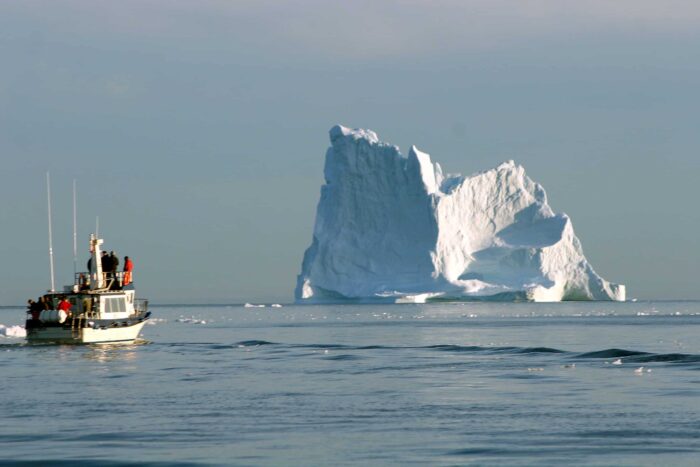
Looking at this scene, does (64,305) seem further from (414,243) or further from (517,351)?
(414,243)

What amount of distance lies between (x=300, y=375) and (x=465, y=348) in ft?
39.5

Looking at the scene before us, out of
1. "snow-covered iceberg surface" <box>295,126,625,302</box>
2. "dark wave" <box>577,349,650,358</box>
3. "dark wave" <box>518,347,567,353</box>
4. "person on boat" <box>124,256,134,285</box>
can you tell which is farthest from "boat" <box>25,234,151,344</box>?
"snow-covered iceberg surface" <box>295,126,625,302</box>

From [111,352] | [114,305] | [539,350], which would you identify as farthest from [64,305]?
[539,350]

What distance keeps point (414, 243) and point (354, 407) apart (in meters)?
80.3

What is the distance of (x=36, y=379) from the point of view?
26.2 metres

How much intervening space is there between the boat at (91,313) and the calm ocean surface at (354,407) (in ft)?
10.5

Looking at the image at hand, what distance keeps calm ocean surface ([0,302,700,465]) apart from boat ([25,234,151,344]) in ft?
10.5

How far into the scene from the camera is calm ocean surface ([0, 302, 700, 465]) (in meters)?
14.6

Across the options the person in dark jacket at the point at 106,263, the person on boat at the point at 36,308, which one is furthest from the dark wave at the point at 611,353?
the person on boat at the point at 36,308

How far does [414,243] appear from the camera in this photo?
100000mm

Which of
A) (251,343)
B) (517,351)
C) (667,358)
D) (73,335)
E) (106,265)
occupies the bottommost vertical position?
(667,358)

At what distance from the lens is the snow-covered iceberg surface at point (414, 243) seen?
9788 centimetres

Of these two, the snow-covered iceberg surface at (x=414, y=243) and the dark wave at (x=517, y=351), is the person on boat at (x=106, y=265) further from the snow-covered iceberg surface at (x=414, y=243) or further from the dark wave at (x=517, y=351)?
the snow-covered iceberg surface at (x=414, y=243)

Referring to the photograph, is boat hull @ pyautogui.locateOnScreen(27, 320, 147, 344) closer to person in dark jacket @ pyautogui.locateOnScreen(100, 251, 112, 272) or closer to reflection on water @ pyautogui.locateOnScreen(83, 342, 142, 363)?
reflection on water @ pyautogui.locateOnScreen(83, 342, 142, 363)
